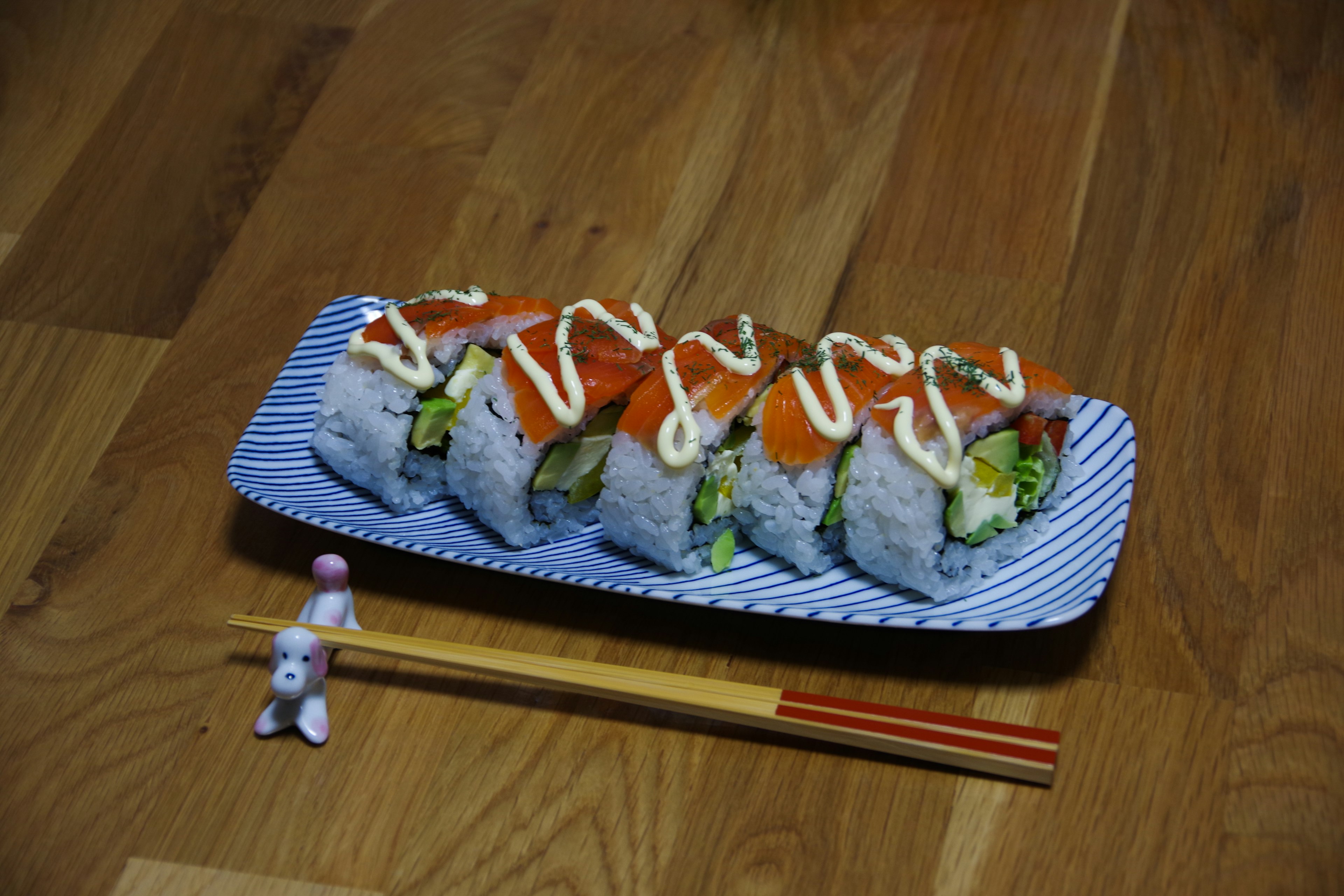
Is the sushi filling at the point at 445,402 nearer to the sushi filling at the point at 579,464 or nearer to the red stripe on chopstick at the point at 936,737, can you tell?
the sushi filling at the point at 579,464

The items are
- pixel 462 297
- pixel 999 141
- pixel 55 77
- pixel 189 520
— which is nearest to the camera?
pixel 462 297

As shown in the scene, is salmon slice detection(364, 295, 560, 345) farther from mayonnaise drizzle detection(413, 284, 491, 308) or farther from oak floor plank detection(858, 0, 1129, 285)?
oak floor plank detection(858, 0, 1129, 285)

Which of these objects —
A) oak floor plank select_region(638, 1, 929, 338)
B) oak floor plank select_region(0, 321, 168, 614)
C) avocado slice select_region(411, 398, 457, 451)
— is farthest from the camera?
oak floor plank select_region(638, 1, 929, 338)

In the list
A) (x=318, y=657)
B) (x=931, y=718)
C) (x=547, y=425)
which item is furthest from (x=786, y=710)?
(x=318, y=657)

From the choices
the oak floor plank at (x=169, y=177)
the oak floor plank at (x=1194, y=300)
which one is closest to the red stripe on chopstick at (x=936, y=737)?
the oak floor plank at (x=1194, y=300)

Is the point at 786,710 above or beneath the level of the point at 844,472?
beneath

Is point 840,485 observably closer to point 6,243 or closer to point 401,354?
point 401,354

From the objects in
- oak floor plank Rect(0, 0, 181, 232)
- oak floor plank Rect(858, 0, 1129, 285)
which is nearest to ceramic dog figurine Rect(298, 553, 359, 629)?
oak floor plank Rect(858, 0, 1129, 285)
